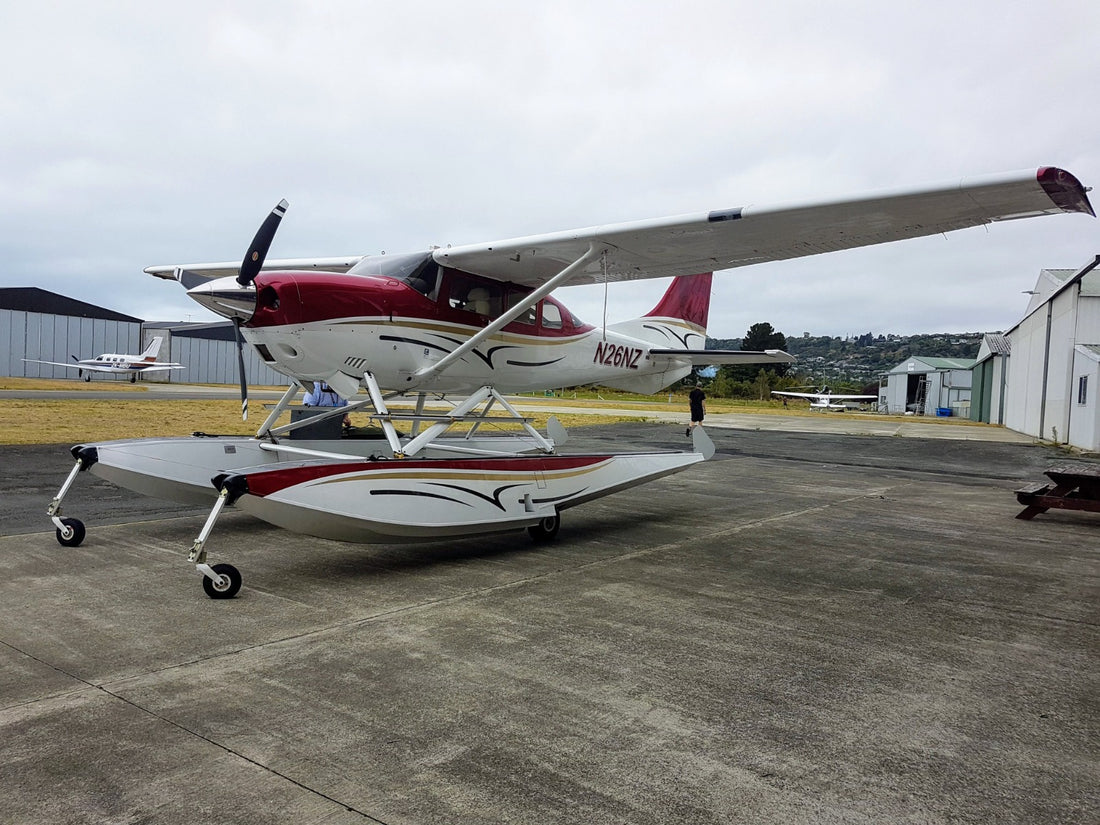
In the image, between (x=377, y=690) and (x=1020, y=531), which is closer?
(x=377, y=690)

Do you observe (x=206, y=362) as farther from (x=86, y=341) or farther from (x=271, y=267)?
(x=271, y=267)

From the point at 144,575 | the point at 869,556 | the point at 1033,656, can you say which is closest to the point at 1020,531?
the point at 869,556

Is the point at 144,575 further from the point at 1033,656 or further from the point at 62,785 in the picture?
the point at 1033,656

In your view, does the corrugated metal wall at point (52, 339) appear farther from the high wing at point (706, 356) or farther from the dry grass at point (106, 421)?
the high wing at point (706, 356)

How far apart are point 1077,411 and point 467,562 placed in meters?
21.8

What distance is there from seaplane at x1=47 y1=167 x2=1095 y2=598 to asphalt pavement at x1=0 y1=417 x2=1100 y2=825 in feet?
1.68

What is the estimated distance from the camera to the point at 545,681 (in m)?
3.53

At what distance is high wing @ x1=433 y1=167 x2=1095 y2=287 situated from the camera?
205 inches

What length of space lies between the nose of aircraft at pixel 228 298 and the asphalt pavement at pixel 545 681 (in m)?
2.09

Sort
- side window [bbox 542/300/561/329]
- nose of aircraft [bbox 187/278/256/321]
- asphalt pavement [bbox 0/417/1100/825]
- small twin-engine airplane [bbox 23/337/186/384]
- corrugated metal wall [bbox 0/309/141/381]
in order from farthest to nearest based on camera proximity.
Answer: corrugated metal wall [bbox 0/309/141/381], small twin-engine airplane [bbox 23/337/186/384], side window [bbox 542/300/561/329], nose of aircraft [bbox 187/278/256/321], asphalt pavement [bbox 0/417/1100/825]

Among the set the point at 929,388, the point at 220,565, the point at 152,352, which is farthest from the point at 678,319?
the point at 929,388

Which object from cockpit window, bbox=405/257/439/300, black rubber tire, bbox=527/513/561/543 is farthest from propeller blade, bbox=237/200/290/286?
black rubber tire, bbox=527/513/561/543

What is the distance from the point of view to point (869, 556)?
21.9 ft

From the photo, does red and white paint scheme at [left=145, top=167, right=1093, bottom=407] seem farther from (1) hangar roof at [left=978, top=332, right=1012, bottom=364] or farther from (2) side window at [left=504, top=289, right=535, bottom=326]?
(1) hangar roof at [left=978, top=332, right=1012, bottom=364]
